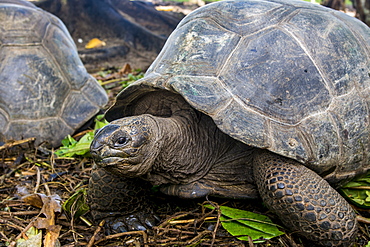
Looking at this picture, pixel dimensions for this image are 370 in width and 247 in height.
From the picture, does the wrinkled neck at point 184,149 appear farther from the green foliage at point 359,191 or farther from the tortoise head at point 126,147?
the green foliage at point 359,191

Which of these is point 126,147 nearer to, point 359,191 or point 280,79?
point 280,79

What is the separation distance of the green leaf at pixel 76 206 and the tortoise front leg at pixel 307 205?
133 cm

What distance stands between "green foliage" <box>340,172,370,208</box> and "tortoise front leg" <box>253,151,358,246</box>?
418 mm

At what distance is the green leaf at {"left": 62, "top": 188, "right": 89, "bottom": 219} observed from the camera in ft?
8.84

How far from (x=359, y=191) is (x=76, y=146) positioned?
261 cm

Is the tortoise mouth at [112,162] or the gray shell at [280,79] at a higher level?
the gray shell at [280,79]

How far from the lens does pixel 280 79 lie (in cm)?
252

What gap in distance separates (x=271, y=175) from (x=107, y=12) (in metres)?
7.13

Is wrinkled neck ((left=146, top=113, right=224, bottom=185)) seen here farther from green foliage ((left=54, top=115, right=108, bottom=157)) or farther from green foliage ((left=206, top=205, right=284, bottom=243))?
green foliage ((left=54, top=115, right=108, bottom=157))

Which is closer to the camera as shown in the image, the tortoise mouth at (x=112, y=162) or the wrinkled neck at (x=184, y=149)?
the tortoise mouth at (x=112, y=162)

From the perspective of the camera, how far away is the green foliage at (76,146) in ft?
12.1

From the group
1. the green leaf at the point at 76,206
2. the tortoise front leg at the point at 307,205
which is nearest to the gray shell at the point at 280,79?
the tortoise front leg at the point at 307,205

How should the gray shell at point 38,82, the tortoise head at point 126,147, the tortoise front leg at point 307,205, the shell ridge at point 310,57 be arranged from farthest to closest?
the gray shell at point 38,82
the shell ridge at point 310,57
the tortoise front leg at point 307,205
the tortoise head at point 126,147

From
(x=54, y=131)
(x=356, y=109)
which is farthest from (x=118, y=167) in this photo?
(x=54, y=131)
